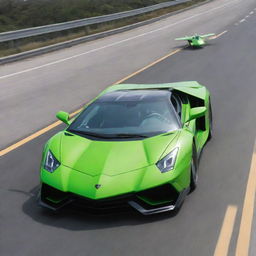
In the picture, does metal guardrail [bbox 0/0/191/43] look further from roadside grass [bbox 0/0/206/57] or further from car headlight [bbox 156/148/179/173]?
car headlight [bbox 156/148/179/173]

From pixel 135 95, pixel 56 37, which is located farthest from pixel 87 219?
pixel 56 37

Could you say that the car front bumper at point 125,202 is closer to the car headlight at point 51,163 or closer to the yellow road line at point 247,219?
the car headlight at point 51,163

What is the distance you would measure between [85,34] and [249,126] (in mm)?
21137

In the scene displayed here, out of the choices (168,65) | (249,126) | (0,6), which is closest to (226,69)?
(168,65)

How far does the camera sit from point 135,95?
7.28m

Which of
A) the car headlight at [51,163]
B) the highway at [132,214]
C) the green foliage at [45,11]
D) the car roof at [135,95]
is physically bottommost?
the green foliage at [45,11]

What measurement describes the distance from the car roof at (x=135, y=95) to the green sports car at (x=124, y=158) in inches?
0.6

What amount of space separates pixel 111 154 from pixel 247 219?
5.89 feet

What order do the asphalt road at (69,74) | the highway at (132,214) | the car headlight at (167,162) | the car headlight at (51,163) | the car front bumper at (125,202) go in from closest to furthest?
the highway at (132,214) < the car front bumper at (125,202) < the car headlight at (167,162) < the car headlight at (51,163) < the asphalt road at (69,74)

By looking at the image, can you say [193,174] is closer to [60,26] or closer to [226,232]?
[226,232]

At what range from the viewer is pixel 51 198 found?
18.6 ft

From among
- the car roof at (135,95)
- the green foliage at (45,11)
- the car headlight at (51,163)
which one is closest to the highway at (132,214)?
the car headlight at (51,163)

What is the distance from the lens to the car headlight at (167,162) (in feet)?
18.3

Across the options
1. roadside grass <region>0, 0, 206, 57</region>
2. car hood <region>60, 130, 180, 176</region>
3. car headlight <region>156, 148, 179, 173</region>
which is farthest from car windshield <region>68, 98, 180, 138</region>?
roadside grass <region>0, 0, 206, 57</region>
